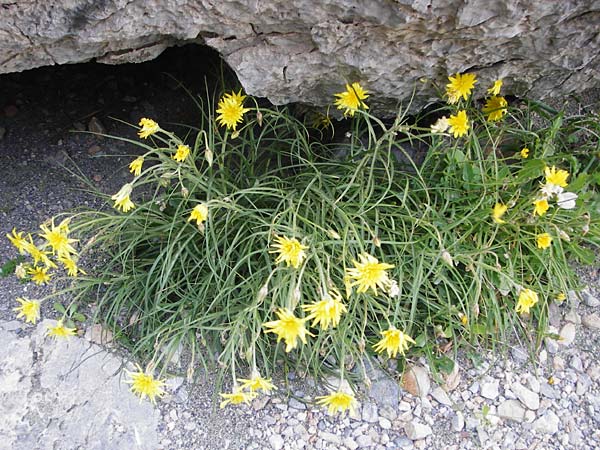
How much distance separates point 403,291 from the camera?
1.94m

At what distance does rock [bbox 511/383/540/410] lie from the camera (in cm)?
192

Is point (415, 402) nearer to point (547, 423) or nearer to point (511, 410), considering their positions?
point (511, 410)

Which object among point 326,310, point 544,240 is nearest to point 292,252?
point 326,310

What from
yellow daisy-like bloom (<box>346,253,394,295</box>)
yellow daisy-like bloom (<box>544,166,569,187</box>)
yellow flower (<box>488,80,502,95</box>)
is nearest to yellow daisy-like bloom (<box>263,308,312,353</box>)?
yellow daisy-like bloom (<box>346,253,394,295</box>)

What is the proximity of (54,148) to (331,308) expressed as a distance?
1535mm

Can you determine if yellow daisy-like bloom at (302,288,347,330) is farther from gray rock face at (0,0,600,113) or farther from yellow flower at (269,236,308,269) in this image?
gray rock face at (0,0,600,113)

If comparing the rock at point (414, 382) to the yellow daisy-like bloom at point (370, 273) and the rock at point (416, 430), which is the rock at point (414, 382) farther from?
the yellow daisy-like bloom at point (370, 273)

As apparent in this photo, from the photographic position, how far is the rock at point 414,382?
6.32 feet

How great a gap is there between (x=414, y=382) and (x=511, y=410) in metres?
0.29

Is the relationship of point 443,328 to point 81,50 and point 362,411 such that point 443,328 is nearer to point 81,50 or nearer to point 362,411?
point 362,411

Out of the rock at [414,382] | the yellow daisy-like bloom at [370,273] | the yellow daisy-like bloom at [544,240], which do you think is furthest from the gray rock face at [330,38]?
the rock at [414,382]

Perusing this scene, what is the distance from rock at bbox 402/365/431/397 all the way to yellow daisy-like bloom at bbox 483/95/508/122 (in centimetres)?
82

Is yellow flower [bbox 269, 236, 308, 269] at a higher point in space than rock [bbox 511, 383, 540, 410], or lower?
higher

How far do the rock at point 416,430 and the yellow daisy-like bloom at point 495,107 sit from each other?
0.96 m
